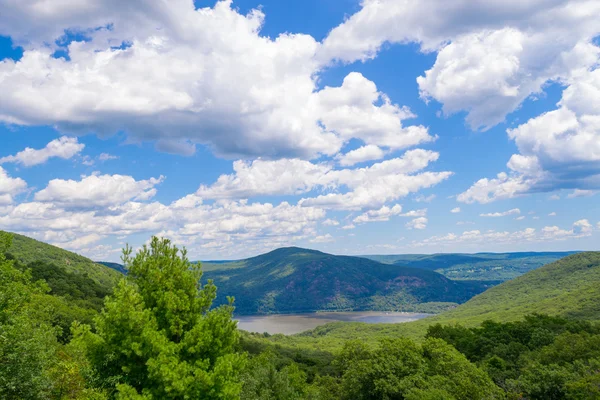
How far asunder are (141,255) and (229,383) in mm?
7828

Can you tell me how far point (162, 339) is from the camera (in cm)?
1614

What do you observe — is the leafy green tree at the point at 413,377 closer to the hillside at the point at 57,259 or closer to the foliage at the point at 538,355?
the foliage at the point at 538,355

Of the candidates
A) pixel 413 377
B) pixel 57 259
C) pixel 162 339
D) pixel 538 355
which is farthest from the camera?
pixel 57 259

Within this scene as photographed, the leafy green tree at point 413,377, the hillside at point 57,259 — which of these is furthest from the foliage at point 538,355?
the hillside at point 57,259

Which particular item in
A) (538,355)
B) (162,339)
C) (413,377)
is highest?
(162,339)

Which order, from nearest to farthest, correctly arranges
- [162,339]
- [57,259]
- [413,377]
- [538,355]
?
[162,339], [413,377], [538,355], [57,259]

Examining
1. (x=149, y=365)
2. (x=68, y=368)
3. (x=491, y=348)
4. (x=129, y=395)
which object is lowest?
(x=491, y=348)

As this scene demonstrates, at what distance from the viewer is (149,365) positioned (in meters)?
15.9

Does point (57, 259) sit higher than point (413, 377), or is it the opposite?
point (57, 259)

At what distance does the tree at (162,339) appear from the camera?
16.0 m

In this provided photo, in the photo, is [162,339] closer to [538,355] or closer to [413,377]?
[413,377]

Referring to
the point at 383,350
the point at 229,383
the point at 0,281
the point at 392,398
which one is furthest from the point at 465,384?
the point at 0,281

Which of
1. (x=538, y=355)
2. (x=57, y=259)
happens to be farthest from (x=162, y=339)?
(x=57, y=259)

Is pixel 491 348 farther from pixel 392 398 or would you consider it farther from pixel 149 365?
pixel 149 365
